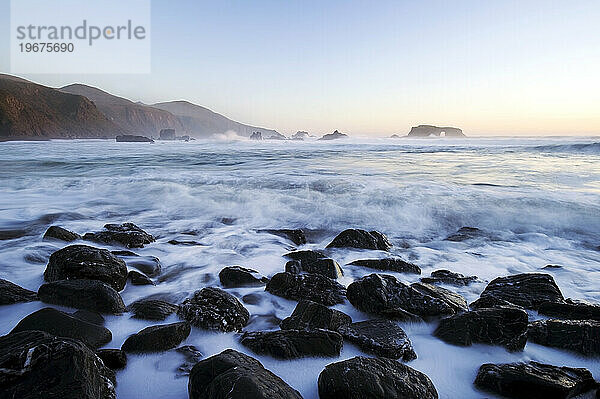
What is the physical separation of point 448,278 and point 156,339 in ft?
10.2

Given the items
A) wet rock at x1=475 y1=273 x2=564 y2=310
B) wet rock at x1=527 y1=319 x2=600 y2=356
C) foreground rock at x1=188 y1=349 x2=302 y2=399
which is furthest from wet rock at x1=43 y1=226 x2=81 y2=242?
wet rock at x1=527 y1=319 x2=600 y2=356

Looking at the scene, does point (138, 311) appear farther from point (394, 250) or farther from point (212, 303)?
point (394, 250)

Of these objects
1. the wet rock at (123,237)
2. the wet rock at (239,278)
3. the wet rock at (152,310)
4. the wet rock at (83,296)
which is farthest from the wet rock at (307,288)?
the wet rock at (123,237)

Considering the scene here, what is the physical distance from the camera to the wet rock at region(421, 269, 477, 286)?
387 cm

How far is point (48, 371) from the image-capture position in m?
1.51

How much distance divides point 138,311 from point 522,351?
2.95 m

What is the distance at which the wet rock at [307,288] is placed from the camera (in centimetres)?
326

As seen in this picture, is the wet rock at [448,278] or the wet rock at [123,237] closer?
the wet rock at [448,278]

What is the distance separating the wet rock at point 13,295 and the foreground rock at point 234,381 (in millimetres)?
2023

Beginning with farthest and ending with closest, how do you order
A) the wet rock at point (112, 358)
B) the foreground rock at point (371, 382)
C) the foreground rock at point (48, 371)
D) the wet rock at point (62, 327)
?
the wet rock at point (62, 327)
the wet rock at point (112, 358)
the foreground rock at point (371, 382)
the foreground rock at point (48, 371)

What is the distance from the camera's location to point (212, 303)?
2.78 m

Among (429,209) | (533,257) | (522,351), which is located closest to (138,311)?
(522,351)

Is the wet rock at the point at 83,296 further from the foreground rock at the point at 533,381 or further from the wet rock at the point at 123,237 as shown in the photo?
the foreground rock at the point at 533,381

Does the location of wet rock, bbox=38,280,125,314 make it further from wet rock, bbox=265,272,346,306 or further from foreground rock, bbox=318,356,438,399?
foreground rock, bbox=318,356,438,399
